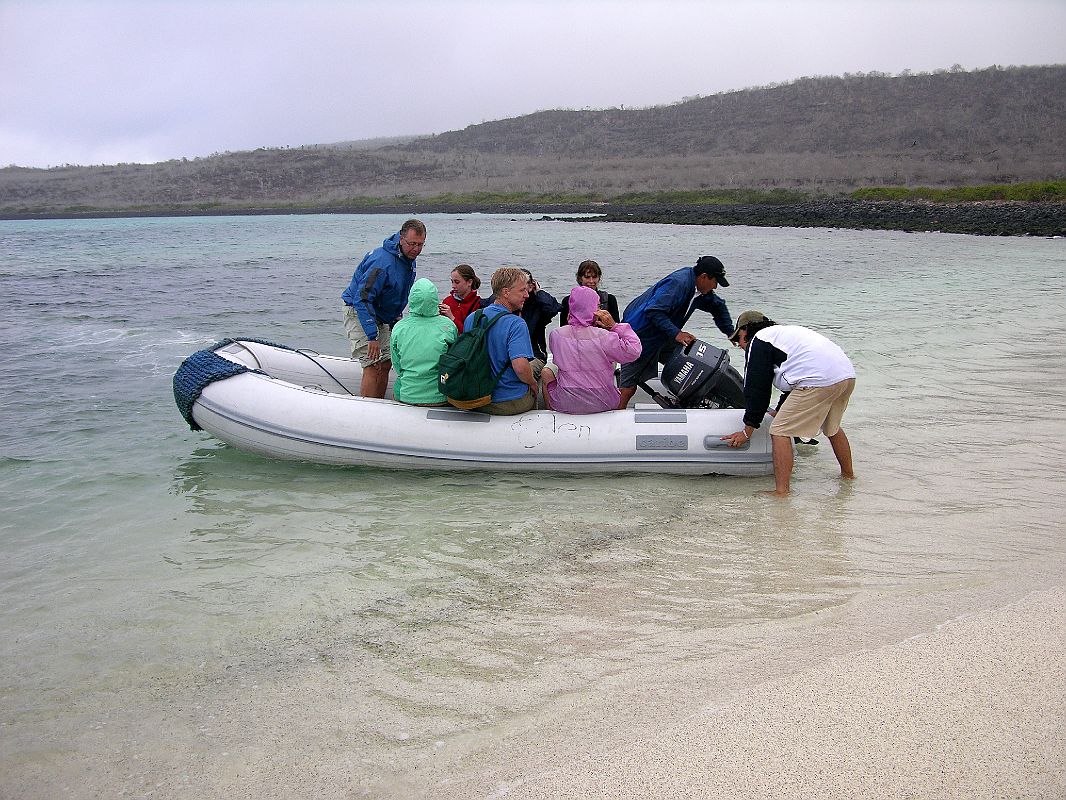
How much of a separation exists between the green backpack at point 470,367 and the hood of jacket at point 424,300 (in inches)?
10.3

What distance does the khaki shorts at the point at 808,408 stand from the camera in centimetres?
512

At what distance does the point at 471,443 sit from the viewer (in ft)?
18.6

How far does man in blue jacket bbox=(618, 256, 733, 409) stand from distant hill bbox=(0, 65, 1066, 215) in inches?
1864

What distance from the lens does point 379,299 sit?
6430mm

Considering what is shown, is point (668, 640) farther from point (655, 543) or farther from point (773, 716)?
point (655, 543)

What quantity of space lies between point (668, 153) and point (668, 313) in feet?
257

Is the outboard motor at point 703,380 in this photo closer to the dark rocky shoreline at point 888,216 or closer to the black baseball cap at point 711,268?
the black baseball cap at point 711,268

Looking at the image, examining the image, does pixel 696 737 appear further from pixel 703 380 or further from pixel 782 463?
pixel 703 380

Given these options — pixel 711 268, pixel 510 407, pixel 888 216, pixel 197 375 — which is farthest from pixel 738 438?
A: pixel 888 216

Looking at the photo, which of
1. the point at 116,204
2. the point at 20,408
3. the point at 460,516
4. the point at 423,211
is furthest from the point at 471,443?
the point at 116,204

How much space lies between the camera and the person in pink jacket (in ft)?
18.1

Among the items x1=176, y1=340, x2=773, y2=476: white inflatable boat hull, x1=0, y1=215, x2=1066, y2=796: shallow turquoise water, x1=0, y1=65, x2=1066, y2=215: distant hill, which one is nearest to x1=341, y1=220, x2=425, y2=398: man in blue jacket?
x1=176, y1=340, x2=773, y2=476: white inflatable boat hull

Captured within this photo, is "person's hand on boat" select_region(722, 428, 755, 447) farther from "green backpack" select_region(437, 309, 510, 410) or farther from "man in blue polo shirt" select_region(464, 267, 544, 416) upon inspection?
"green backpack" select_region(437, 309, 510, 410)

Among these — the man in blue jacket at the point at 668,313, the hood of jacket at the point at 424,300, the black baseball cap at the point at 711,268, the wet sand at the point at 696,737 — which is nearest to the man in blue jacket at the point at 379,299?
the hood of jacket at the point at 424,300
